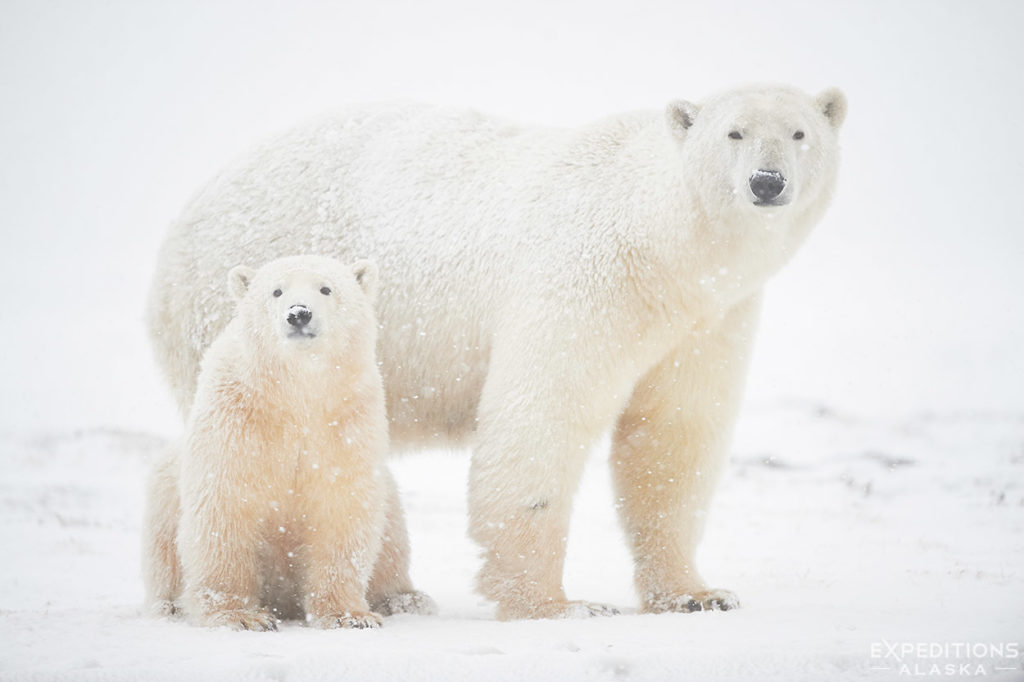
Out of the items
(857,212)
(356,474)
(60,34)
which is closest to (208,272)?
(356,474)

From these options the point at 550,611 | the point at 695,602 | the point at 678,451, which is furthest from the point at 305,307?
the point at 695,602

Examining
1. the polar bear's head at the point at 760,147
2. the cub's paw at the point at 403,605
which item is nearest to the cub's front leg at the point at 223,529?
the cub's paw at the point at 403,605

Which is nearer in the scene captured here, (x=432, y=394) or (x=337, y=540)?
(x=337, y=540)

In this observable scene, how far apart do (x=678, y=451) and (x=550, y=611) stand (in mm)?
1199

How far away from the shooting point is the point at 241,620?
187 inches

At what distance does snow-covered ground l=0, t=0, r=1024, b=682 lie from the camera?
4.27 meters

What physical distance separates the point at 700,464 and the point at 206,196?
11.4 feet

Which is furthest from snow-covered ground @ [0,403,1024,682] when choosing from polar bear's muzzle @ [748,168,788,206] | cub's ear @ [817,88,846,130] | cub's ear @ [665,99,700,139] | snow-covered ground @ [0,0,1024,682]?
cub's ear @ [817,88,846,130]

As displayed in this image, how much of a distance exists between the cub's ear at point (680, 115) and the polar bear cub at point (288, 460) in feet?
5.93

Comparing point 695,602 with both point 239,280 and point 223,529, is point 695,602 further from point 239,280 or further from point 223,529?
point 239,280

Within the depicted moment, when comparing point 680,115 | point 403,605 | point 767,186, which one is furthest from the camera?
point 403,605

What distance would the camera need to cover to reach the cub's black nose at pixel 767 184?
4902mm

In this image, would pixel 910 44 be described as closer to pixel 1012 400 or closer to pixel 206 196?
pixel 1012 400

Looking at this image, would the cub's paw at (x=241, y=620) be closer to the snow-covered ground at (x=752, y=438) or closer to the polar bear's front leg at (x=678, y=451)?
the snow-covered ground at (x=752, y=438)
